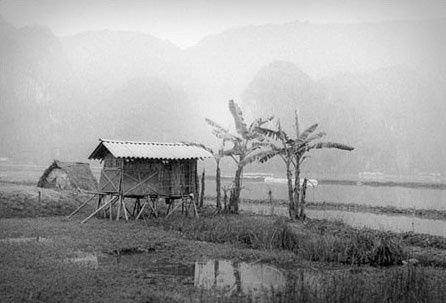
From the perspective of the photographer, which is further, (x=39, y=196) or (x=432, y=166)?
(x=432, y=166)

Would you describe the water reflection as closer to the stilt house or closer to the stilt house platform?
the stilt house platform

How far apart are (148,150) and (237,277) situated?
13312 millimetres

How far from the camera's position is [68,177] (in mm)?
35188

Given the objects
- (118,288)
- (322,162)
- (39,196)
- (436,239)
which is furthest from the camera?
(322,162)

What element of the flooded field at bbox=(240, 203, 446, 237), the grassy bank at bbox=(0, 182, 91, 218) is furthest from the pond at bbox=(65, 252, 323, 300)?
the flooded field at bbox=(240, 203, 446, 237)

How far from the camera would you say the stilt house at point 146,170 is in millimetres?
24250

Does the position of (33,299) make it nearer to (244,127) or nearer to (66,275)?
(66,275)

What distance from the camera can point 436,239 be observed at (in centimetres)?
2003

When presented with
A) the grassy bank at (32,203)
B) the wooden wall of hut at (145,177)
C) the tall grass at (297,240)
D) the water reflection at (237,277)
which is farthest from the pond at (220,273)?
the grassy bank at (32,203)

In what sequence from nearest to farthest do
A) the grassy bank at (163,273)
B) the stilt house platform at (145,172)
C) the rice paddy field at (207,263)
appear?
the grassy bank at (163,273) < the rice paddy field at (207,263) < the stilt house platform at (145,172)

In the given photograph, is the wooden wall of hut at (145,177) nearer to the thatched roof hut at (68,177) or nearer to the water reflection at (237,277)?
the thatched roof hut at (68,177)

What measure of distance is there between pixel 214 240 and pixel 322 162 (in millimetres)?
154450

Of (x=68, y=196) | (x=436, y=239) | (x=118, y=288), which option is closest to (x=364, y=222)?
(x=436, y=239)

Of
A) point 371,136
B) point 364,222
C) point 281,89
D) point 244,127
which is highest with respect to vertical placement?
point 281,89
